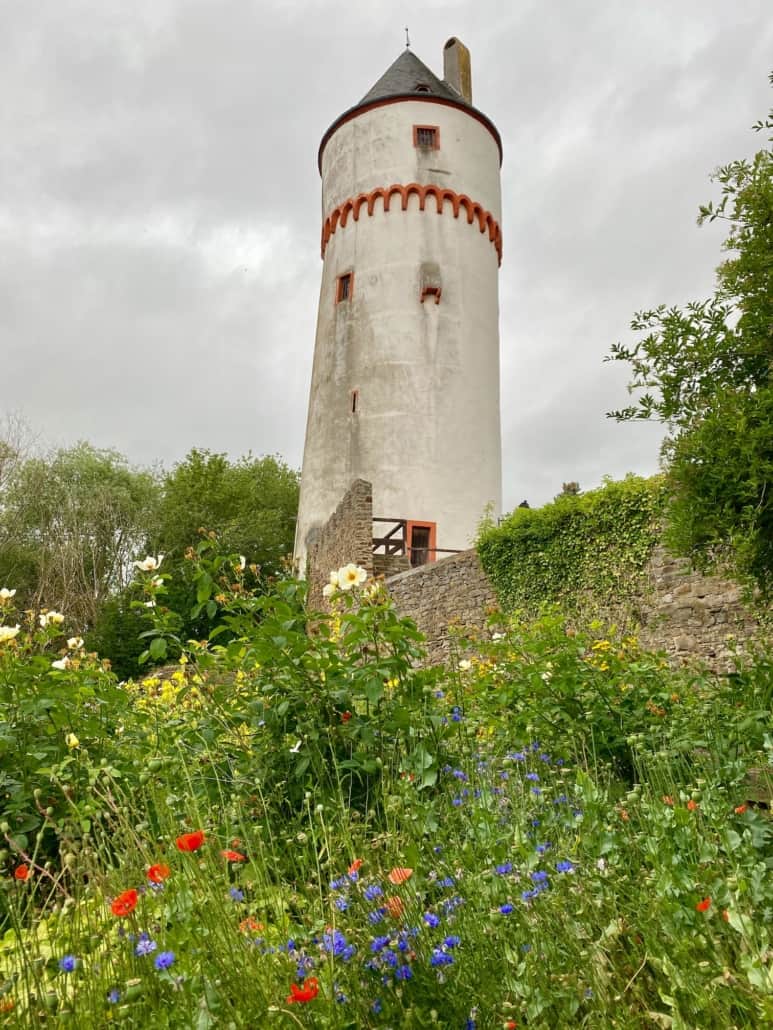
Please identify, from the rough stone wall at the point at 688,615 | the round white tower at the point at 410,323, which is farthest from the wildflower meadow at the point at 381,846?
the round white tower at the point at 410,323

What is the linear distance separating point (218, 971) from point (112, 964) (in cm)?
29

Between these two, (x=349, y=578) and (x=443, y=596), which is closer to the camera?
(x=349, y=578)

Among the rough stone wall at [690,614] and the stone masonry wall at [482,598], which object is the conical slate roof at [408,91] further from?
the rough stone wall at [690,614]

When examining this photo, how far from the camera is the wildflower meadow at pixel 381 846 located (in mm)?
1716

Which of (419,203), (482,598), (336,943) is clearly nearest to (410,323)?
(419,203)

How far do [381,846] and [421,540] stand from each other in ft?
55.9

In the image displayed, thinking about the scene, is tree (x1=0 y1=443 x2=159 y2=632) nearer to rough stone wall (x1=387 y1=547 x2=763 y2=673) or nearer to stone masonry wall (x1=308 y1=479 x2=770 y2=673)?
stone masonry wall (x1=308 y1=479 x2=770 y2=673)

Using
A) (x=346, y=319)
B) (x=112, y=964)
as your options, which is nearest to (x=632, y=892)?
(x=112, y=964)

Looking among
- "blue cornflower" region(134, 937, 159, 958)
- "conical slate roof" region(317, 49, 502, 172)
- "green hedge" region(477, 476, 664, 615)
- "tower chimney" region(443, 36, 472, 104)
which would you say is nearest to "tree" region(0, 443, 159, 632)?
"conical slate roof" region(317, 49, 502, 172)

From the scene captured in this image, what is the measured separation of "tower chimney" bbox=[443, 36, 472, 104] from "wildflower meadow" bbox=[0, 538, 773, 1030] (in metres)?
24.9

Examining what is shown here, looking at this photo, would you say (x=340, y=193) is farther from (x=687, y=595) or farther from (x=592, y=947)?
(x=592, y=947)

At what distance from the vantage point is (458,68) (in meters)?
25.2

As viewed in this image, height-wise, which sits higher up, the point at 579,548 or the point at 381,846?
the point at 579,548

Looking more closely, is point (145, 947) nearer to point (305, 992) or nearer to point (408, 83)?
point (305, 992)
